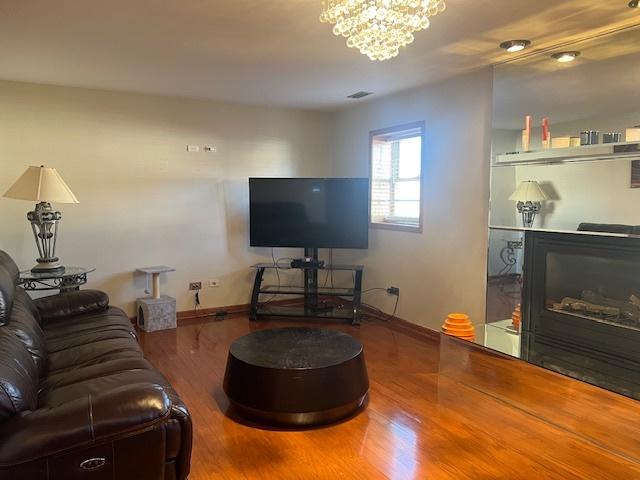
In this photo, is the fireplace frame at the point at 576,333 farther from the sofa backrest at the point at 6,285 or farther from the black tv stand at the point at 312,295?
the sofa backrest at the point at 6,285

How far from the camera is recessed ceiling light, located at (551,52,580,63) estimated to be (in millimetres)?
3059

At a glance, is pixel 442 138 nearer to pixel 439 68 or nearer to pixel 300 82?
pixel 439 68

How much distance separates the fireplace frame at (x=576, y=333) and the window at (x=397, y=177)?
1361 mm

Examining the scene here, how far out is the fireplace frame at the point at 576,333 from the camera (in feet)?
9.16

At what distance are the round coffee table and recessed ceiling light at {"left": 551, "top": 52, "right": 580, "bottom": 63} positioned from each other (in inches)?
92.3

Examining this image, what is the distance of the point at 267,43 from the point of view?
10.2ft

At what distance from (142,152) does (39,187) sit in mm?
1275

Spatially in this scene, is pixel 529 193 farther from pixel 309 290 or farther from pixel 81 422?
pixel 81 422

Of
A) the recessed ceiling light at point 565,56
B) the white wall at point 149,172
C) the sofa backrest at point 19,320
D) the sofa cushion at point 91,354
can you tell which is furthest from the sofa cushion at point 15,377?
the recessed ceiling light at point 565,56

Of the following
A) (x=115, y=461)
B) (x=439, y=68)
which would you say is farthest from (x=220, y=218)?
(x=115, y=461)

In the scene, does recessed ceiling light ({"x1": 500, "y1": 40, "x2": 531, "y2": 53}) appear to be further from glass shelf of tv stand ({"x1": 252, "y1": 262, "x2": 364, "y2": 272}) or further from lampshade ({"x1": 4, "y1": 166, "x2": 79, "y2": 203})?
lampshade ({"x1": 4, "y1": 166, "x2": 79, "y2": 203})

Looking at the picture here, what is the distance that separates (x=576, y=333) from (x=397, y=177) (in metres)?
2.44

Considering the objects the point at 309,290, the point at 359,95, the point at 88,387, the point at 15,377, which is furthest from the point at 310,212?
the point at 15,377

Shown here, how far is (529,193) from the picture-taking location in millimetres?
3369
